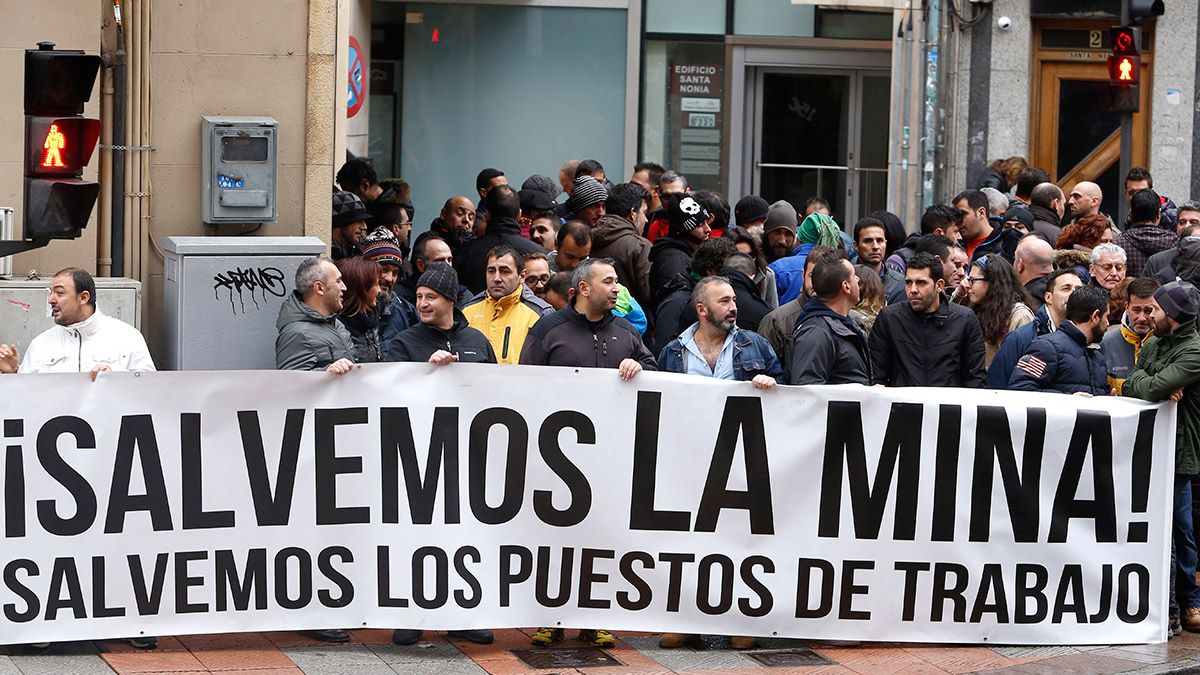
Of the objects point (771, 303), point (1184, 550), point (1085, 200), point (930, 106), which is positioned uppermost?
point (930, 106)

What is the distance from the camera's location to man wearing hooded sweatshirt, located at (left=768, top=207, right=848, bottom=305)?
10992 millimetres

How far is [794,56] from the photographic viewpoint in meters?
19.2

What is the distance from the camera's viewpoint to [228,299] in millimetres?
9672

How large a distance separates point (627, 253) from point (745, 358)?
2940 mm

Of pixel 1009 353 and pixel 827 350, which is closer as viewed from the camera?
pixel 827 350

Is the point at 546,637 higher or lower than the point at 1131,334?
lower

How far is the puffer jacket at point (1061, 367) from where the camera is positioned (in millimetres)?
8867

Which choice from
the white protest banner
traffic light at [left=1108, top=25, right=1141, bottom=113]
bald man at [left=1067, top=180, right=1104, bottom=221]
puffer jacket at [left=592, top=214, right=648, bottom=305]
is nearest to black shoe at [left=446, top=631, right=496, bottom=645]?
the white protest banner

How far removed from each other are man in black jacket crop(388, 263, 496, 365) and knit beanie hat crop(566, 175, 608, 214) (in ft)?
11.7

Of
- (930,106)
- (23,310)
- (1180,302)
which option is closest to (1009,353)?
(1180,302)

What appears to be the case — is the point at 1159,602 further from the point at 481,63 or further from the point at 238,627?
the point at 481,63

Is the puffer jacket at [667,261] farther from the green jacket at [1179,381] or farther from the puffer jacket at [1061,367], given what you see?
the green jacket at [1179,381]

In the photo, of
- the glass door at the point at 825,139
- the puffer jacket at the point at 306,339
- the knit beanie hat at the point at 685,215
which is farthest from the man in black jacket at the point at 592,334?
the glass door at the point at 825,139

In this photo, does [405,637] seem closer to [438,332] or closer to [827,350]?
[438,332]
